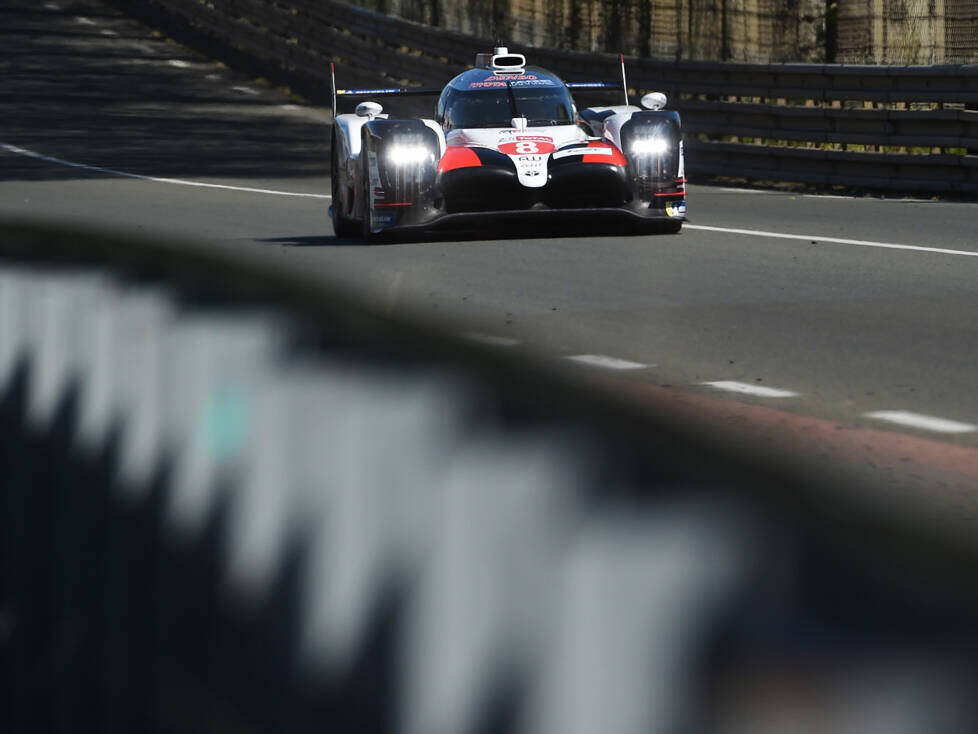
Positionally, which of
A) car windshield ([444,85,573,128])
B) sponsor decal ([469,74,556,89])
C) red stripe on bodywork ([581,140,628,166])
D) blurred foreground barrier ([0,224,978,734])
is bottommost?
red stripe on bodywork ([581,140,628,166])

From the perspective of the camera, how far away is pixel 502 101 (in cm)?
1258

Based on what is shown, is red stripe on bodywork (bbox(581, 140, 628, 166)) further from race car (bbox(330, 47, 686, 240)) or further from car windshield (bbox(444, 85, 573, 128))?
car windshield (bbox(444, 85, 573, 128))

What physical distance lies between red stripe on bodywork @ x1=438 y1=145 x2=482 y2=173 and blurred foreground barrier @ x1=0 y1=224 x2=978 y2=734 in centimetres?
1033

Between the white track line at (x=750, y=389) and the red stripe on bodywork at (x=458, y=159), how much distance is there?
5.96 meters

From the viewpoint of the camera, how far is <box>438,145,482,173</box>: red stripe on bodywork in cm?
1184

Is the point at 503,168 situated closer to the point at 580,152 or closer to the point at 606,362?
the point at 580,152

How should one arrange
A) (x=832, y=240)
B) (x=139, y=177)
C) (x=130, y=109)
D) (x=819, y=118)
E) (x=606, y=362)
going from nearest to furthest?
(x=606, y=362) → (x=832, y=240) → (x=819, y=118) → (x=139, y=177) → (x=130, y=109)

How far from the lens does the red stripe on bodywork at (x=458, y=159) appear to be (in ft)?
38.9

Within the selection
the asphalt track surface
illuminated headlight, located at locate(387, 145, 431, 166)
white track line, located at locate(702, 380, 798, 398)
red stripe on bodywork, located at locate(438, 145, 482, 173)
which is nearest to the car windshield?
red stripe on bodywork, located at locate(438, 145, 482, 173)

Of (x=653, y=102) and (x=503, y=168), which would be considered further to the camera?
(x=653, y=102)

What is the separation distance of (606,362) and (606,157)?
5544 millimetres

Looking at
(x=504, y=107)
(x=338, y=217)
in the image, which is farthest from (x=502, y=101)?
(x=338, y=217)

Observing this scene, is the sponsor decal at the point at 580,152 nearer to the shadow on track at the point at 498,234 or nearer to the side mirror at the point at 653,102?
the shadow on track at the point at 498,234

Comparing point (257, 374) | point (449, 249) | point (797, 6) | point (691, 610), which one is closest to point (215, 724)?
point (257, 374)
